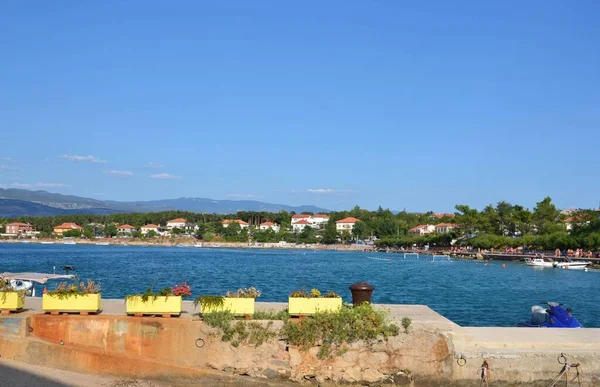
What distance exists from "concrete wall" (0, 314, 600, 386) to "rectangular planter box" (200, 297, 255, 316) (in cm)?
55

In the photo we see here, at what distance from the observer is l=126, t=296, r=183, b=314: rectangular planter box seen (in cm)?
1582

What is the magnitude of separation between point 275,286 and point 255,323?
3468cm

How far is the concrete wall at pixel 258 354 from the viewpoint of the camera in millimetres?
15055

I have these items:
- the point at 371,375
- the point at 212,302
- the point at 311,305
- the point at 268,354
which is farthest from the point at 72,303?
the point at 371,375

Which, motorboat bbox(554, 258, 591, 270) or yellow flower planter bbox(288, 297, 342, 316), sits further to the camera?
motorboat bbox(554, 258, 591, 270)

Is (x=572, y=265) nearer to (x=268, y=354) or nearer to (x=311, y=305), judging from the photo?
(x=311, y=305)

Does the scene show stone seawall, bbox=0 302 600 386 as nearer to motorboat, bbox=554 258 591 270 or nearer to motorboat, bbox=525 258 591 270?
motorboat, bbox=554 258 591 270

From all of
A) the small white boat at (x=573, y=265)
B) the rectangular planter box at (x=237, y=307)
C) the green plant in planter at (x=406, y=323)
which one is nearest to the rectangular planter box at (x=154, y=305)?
the rectangular planter box at (x=237, y=307)

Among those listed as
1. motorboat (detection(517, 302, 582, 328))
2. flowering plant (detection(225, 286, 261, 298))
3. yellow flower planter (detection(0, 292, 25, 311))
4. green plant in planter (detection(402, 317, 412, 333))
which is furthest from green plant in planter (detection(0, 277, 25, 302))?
motorboat (detection(517, 302, 582, 328))

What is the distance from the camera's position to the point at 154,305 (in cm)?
1587

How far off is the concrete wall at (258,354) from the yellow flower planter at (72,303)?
10.8 inches

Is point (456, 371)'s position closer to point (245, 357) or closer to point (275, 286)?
point (245, 357)

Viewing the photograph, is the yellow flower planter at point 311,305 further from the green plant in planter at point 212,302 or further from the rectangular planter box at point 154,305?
the rectangular planter box at point 154,305

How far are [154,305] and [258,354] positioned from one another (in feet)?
Result: 9.48
